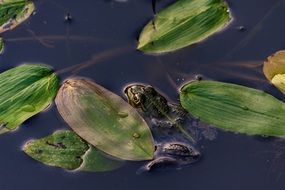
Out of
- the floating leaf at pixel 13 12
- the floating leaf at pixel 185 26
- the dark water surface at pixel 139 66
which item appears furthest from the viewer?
the floating leaf at pixel 13 12

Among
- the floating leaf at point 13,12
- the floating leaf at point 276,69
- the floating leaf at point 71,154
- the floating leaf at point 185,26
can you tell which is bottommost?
the floating leaf at point 71,154

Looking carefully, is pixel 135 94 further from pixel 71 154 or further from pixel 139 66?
pixel 71 154

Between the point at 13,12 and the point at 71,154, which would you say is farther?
the point at 13,12

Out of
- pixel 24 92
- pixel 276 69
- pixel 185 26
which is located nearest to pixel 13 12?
pixel 24 92

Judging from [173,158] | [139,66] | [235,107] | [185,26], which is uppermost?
[185,26]

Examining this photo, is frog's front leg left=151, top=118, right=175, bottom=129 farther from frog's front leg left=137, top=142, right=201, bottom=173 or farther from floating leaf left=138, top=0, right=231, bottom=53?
floating leaf left=138, top=0, right=231, bottom=53

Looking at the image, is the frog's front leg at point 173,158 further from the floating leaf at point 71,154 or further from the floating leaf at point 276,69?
the floating leaf at point 276,69

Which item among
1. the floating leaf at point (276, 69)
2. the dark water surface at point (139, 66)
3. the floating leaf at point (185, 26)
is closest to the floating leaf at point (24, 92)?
the dark water surface at point (139, 66)

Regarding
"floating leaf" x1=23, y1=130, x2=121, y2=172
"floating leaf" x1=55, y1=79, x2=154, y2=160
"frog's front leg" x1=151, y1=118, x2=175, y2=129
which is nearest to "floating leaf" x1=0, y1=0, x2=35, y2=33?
"floating leaf" x1=55, y1=79, x2=154, y2=160
